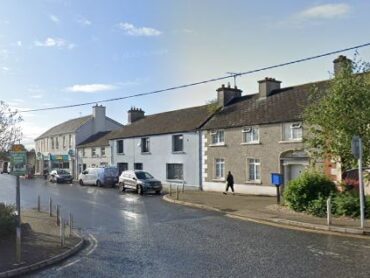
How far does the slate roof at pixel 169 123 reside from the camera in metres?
36.8

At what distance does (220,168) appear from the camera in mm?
33062

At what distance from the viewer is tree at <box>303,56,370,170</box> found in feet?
58.8

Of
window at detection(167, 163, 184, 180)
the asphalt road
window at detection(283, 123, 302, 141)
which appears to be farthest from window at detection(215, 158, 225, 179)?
the asphalt road

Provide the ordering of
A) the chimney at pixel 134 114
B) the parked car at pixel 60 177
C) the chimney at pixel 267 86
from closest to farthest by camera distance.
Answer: the chimney at pixel 267 86
the chimney at pixel 134 114
the parked car at pixel 60 177

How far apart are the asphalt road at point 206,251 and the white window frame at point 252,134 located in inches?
471

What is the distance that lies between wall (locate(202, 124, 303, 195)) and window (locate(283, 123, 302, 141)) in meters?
0.28

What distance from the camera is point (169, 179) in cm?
3903

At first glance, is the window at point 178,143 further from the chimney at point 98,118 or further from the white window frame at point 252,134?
the chimney at point 98,118

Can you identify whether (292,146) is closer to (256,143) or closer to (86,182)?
A: (256,143)

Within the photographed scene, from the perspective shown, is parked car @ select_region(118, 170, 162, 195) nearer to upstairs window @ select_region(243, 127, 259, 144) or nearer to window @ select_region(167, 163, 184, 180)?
window @ select_region(167, 163, 184, 180)

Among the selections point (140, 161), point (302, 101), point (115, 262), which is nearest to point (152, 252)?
point (115, 262)

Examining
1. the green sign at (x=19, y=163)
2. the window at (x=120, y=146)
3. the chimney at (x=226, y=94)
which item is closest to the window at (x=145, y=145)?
the window at (x=120, y=146)

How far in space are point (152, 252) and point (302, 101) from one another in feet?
62.7

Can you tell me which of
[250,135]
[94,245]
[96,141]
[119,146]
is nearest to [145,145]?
[119,146]
